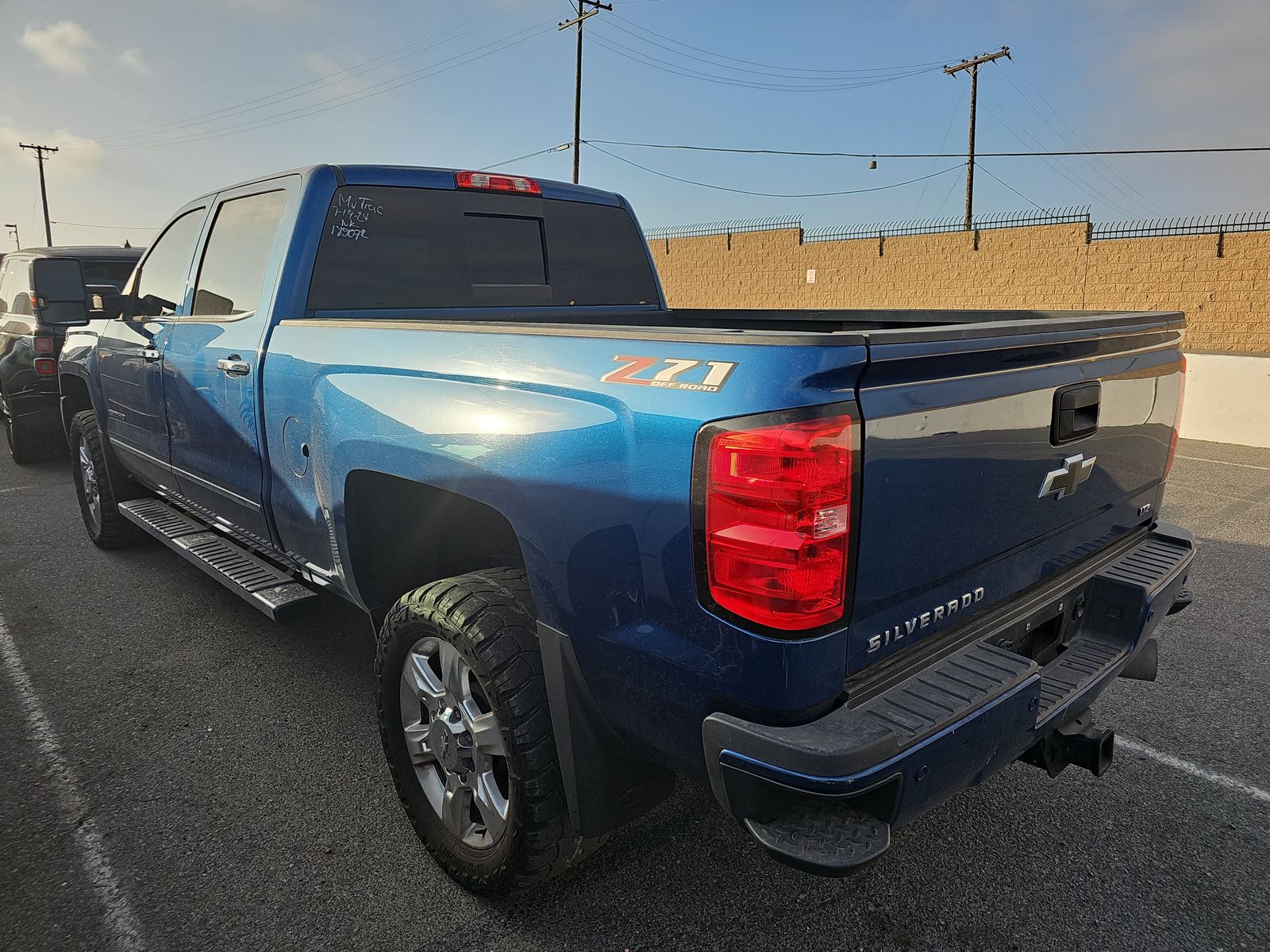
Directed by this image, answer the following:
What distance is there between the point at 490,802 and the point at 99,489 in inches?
168

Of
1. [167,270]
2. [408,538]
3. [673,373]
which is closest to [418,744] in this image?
[408,538]

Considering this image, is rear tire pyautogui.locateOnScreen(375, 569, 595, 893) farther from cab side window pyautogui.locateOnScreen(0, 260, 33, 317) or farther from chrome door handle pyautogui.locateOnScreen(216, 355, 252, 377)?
cab side window pyautogui.locateOnScreen(0, 260, 33, 317)

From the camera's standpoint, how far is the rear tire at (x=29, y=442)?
26.2ft

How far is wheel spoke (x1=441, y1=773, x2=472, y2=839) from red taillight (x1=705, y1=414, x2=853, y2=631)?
118cm

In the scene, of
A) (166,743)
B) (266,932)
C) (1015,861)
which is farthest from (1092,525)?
(166,743)

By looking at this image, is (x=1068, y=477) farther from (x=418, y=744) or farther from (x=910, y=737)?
(x=418, y=744)

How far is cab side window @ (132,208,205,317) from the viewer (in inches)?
165

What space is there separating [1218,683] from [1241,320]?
17608 mm

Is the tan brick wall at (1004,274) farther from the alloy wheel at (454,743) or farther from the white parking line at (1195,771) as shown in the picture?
the alloy wheel at (454,743)

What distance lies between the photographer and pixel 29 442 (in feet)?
26.5

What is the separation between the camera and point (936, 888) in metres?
2.43

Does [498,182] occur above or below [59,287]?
above

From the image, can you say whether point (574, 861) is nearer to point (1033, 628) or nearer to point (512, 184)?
point (1033, 628)

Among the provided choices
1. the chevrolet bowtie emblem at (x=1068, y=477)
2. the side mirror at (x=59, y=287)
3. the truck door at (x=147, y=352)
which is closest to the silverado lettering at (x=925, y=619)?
the chevrolet bowtie emblem at (x=1068, y=477)
